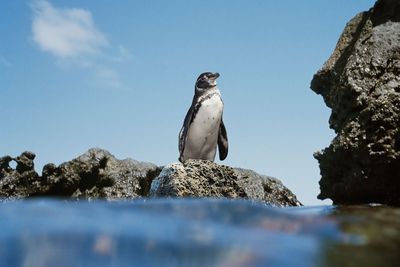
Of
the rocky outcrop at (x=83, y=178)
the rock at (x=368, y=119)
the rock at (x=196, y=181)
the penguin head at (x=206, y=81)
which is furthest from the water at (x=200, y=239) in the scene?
the rocky outcrop at (x=83, y=178)

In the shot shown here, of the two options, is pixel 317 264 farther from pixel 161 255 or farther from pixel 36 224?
pixel 36 224

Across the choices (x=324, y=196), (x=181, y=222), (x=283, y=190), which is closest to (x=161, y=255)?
(x=181, y=222)

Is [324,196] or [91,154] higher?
[91,154]

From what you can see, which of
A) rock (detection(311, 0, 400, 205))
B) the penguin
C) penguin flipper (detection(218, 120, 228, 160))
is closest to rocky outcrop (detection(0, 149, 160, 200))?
penguin flipper (detection(218, 120, 228, 160))

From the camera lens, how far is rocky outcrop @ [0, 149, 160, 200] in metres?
13.1

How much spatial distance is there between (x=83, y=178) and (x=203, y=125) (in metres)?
5.65

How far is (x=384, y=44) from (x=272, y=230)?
382 centimetres

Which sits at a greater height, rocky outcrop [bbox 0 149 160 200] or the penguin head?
the penguin head

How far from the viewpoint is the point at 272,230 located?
9.38ft

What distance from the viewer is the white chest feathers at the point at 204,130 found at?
9664 millimetres

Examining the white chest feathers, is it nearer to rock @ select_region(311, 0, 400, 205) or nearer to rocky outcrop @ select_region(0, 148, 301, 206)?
rocky outcrop @ select_region(0, 148, 301, 206)

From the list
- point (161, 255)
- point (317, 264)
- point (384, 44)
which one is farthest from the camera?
point (384, 44)

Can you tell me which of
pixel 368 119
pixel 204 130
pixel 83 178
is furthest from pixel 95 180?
pixel 368 119

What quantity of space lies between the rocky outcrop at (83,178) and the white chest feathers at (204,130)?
3.77m
